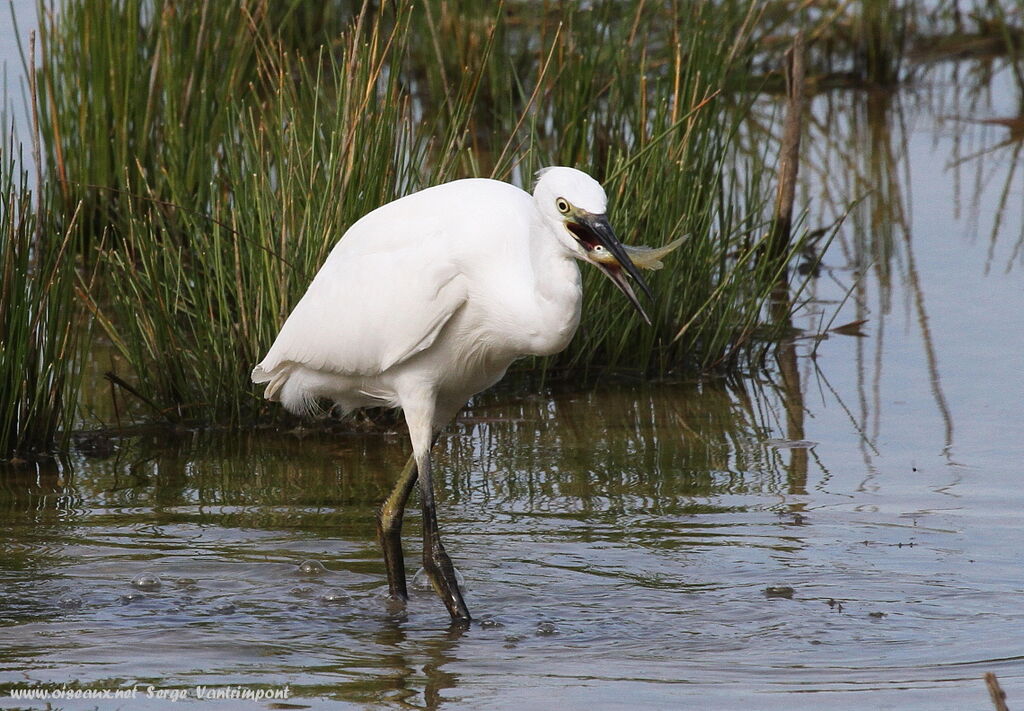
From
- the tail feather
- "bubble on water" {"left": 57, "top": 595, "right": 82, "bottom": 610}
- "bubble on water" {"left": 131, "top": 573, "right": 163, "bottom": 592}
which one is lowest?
"bubble on water" {"left": 57, "top": 595, "right": 82, "bottom": 610}

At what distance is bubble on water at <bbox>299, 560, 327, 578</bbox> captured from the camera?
15.8ft

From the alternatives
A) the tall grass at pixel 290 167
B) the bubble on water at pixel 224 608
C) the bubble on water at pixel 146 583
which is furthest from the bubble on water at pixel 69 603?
the tall grass at pixel 290 167

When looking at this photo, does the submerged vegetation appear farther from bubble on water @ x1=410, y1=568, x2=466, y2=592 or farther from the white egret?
bubble on water @ x1=410, y1=568, x2=466, y2=592

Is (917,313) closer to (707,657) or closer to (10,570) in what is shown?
(707,657)

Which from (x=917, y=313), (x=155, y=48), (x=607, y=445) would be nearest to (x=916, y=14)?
(x=917, y=313)

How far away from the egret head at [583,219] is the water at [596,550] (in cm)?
108

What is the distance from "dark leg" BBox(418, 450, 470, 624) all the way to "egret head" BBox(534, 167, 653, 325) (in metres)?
1.05

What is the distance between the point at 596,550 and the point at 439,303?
1.11 meters

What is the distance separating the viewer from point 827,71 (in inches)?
506

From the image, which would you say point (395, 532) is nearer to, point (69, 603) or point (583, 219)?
point (69, 603)

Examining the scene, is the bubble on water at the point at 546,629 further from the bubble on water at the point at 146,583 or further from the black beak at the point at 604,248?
the bubble on water at the point at 146,583

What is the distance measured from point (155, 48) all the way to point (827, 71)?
22.0 feet

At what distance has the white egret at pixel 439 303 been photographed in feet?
13.2

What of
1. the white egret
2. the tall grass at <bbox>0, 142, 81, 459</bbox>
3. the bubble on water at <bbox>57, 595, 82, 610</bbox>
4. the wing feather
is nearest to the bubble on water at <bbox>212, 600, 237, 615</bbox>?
the bubble on water at <bbox>57, 595, 82, 610</bbox>
